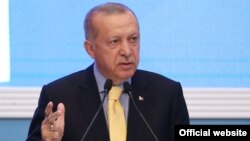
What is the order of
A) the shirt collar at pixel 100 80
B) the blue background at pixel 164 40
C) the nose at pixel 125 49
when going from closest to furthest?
the nose at pixel 125 49 < the shirt collar at pixel 100 80 < the blue background at pixel 164 40

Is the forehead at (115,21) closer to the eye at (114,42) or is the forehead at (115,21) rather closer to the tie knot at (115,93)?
the eye at (114,42)

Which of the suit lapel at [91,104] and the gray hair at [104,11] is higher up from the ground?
the gray hair at [104,11]

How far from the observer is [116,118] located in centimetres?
232

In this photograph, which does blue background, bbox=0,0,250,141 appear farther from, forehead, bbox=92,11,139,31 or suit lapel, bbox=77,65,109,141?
forehead, bbox=92,11,139,31

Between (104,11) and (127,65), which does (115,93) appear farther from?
(104,11)

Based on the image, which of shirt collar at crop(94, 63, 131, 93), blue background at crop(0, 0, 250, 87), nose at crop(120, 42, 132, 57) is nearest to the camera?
nose at crop(120, 42, 132, 57)

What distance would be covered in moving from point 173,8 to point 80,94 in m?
0.91

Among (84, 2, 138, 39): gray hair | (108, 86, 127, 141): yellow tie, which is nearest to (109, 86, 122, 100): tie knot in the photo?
(108, 86, 127, 141): yellow tie

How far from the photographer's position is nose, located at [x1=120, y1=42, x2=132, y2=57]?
228cm

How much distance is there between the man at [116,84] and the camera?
7.57 ft

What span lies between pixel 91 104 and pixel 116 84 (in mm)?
133

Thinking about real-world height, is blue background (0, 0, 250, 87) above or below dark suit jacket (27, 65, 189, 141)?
above

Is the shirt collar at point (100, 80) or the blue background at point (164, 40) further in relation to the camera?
the blue background at point (164, 40)

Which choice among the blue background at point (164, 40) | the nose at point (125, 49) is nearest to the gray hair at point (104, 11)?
Result: the nose at point (125, 49)
